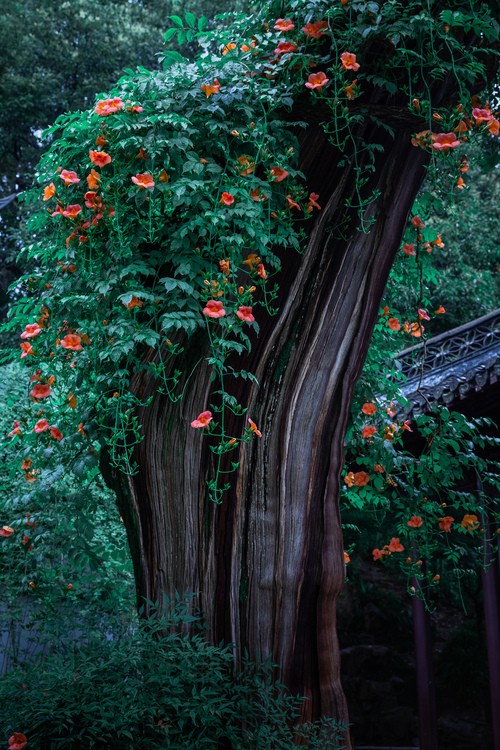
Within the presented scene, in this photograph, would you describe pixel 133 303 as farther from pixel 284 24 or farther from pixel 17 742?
pixel 17 742

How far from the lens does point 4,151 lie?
1041cm

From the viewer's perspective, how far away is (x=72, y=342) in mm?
2541

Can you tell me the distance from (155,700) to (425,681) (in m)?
4.07

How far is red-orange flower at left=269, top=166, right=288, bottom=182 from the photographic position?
247cm

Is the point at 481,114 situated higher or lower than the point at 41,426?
higher

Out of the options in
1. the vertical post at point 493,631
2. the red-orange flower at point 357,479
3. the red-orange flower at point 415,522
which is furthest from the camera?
the vertical post at point 493,631

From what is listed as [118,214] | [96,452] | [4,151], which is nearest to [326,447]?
[96,452]

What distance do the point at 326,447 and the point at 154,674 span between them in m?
0.94

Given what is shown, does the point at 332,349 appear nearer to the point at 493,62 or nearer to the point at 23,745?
the point at 493,62

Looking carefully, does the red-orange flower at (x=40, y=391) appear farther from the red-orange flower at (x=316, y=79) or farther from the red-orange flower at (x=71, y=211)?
the red-orange flower at (x=316, y=79)

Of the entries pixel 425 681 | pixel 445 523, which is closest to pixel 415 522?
pixel 445 523

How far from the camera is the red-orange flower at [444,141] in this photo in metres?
2.50

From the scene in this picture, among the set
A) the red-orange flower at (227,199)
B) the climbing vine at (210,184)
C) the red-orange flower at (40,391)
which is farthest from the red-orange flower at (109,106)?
the red-orange flower at (40,391)

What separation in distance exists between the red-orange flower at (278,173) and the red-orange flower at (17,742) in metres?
1.78
